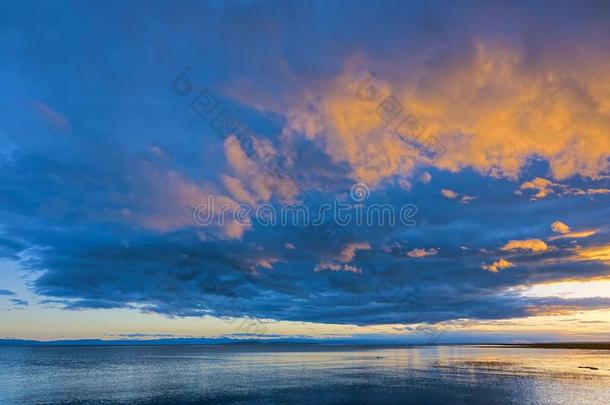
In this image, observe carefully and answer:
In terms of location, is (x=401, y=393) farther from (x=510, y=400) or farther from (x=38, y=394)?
(x=38, y=394)

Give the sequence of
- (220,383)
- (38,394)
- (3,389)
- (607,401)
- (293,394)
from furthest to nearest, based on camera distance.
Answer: (220,383) < (3,389) < (38,394) < (293,394) < (607,401)

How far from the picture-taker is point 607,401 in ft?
201

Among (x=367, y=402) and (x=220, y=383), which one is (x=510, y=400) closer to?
(x=367, y=402)

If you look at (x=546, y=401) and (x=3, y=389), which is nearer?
(x=546, y=401)

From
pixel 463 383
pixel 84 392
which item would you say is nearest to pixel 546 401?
pixel 463 383

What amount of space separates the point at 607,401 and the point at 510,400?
1210cm

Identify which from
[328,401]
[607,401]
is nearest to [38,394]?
[328,401]

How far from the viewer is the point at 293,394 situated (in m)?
70.8

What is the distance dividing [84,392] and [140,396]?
1343 centimetres

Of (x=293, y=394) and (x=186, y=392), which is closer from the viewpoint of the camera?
(x=293, y=394)

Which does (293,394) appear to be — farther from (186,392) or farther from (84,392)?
(84,392)

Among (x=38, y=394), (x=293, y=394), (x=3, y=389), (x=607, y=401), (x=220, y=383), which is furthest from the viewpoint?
(x=220, y=383)

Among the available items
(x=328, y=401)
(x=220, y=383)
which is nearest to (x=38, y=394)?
(x=220, y=383)

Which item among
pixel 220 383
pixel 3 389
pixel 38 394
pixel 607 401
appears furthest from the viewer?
pixel 220 383
